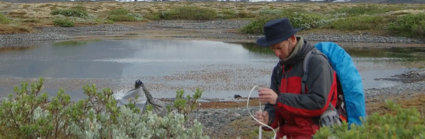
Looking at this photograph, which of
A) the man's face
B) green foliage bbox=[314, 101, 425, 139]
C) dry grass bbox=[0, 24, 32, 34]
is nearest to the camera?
green foliage bbox=[314, 101, 425, 139]

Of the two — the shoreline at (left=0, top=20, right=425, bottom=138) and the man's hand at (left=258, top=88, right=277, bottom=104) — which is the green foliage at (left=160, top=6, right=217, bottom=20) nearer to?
the shoreline at (left=0, top=20, right=425, bottom=138)

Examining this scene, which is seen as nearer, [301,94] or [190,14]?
[301,94]

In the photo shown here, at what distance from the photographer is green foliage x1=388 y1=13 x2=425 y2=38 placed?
28.7 meters

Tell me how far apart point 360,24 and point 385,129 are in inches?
1237

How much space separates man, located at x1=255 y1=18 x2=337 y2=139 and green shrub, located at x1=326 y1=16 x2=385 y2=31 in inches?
1170

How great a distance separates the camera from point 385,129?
9.71 ft

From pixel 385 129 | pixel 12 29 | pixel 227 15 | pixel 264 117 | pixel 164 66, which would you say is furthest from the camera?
pixel 227 15

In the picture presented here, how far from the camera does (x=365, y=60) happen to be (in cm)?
1959

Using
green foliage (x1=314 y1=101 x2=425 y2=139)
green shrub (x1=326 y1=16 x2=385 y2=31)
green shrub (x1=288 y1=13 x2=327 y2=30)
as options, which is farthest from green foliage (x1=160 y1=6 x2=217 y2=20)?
green foliage (x1=314 y1=101 x2=425 y2=139)

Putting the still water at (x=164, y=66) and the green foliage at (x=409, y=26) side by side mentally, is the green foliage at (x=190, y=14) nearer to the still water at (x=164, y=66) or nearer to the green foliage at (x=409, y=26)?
the green foliage at (x=409, y=26)

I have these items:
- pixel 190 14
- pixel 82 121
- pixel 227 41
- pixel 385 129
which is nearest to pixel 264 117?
pixel 385 129

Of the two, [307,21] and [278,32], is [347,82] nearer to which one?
[278,32]

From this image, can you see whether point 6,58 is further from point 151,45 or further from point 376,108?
point 376,108

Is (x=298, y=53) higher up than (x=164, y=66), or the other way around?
(x=298, y=53)
